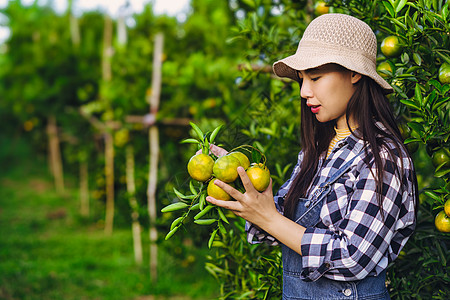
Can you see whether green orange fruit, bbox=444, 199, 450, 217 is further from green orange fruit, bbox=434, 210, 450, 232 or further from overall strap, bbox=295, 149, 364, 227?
overall strap, bbox=295, 149, 364, 227

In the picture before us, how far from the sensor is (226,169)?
1234 millimetres

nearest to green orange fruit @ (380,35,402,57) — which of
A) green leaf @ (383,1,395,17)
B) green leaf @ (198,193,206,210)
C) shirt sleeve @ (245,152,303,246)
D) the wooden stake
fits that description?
green leaf @ (383,1,395,17)

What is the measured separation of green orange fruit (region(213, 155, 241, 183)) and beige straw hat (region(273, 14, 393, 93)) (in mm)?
346

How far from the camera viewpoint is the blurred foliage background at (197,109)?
5.07 feet

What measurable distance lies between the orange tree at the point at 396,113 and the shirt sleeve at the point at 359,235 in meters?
0.23

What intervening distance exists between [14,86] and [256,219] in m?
9.33

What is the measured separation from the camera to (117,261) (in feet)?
18.0

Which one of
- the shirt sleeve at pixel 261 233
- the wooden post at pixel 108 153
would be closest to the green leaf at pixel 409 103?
the shirt sleeve at pixel 261 233

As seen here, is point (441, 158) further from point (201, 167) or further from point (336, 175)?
point (201, 167)

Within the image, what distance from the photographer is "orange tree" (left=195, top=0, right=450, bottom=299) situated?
1449 millimetres

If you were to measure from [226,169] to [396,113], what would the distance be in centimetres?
86

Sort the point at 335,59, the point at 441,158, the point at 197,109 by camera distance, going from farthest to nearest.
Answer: the point at 197,109
the point at 441,158
the point at 335,59

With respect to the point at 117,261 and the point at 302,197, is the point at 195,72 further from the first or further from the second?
the point at 302,197

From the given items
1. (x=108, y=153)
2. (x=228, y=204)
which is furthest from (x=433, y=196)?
(x=108, y=153)
